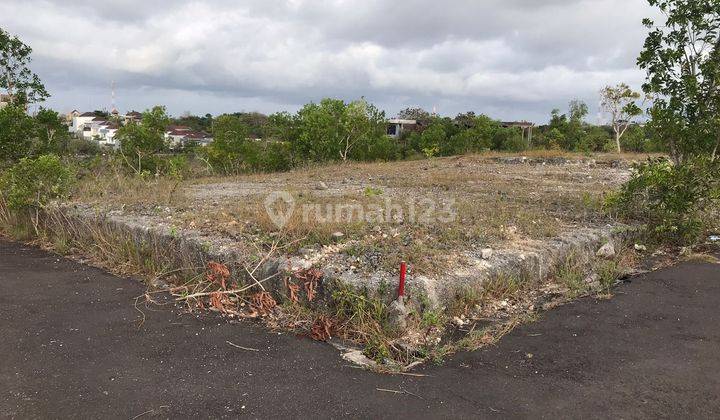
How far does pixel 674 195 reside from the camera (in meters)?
4.88

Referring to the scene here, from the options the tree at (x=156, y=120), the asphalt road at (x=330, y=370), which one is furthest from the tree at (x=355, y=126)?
the asphalt road at (x=330, y=370)

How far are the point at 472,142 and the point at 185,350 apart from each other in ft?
64.5

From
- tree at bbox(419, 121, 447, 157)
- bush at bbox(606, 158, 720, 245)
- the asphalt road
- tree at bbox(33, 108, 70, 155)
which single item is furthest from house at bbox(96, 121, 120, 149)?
tree at bbox(419, 121, 447, 157)

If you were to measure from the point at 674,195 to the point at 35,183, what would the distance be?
22.3ft

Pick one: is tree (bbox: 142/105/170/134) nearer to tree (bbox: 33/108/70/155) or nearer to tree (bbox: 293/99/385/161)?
tree (bbox: 33/108/70/155)

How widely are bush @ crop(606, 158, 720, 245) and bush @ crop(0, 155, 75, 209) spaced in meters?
6.11

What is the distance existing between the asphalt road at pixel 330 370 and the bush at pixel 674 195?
1596 mm

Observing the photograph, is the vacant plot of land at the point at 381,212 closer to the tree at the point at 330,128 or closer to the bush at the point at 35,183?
the bush at the point at 35,183

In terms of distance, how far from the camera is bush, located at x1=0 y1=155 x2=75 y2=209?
213 inches

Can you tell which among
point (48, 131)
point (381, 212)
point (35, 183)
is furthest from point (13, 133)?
point (381, 212)

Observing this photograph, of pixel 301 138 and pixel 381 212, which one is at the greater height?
pixel 301 138

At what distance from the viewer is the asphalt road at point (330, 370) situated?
222cm

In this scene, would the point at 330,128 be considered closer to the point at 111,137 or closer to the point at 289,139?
the point at 289,139

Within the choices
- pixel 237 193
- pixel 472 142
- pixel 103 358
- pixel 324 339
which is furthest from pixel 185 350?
pixel 472 142
